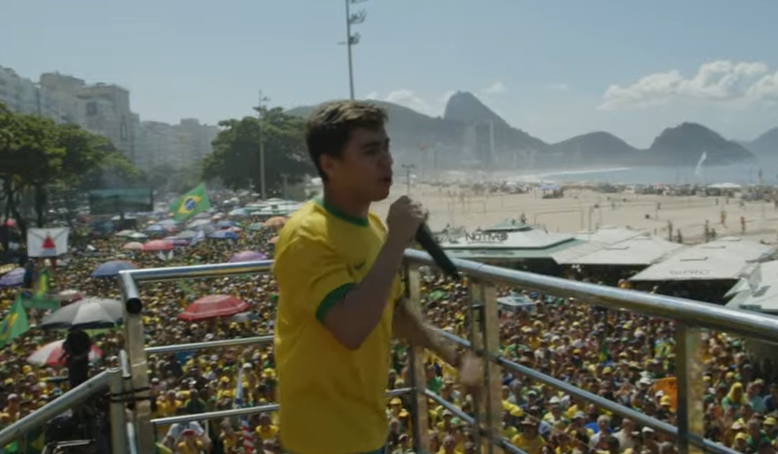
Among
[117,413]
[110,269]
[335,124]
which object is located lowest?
[110,269]

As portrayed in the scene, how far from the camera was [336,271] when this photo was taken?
169 cm

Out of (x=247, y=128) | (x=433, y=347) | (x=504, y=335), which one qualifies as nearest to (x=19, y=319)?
(x=504, y=335)

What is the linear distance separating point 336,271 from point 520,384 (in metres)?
2.17

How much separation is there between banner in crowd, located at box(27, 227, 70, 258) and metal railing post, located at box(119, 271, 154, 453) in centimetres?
1961

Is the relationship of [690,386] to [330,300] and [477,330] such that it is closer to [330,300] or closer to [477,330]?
[330,300]

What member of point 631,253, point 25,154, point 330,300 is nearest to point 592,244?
Answer: point 631,253

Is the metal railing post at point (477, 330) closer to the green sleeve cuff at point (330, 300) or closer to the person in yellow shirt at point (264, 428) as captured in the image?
the green sleeve cuff at point (330, 300)

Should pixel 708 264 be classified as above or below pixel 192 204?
below

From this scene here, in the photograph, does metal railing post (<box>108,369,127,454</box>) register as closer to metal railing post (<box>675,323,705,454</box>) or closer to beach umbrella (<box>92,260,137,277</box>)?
metal railing post (<box>675,323,705,454</box>)

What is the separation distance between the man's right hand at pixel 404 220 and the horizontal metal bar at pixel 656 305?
374 mm

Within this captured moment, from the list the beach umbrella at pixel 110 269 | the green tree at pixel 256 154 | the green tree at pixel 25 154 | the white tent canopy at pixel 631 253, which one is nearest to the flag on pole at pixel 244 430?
the beach umbrella at pixel 110 269

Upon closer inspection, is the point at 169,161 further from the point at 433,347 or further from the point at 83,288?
the point at 433,347

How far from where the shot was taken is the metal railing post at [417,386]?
278 cm

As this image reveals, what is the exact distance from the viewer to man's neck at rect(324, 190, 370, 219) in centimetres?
184
